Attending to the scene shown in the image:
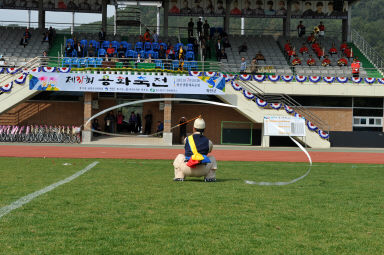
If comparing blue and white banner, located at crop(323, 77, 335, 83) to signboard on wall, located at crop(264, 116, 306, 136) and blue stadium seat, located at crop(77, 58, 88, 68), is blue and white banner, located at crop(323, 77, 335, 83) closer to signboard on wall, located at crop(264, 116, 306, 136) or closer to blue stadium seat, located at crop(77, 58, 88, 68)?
signboard on wall, located at crop(264, 116, 306, 136)

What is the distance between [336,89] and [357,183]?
24.7 meters

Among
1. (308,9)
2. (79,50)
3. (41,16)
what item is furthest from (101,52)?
(308,9)

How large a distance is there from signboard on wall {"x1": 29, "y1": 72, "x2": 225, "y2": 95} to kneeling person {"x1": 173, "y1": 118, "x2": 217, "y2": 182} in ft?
68.9

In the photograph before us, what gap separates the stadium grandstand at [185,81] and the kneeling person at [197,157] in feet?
53.7

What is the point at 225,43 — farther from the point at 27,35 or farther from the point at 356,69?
the point at 27,35

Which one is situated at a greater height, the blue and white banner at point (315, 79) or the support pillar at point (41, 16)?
the support pillar at point (41, 16)

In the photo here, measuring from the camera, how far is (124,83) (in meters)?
34.8

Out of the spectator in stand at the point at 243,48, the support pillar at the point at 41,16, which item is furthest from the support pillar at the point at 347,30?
the support pillar at the point at 41,16

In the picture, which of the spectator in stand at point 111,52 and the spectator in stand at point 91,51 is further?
the spectator in stand at point 111,52

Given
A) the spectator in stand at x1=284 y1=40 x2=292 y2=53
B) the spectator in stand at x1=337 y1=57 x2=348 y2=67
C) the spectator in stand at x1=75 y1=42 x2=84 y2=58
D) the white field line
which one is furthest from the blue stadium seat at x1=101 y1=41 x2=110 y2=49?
the white field line

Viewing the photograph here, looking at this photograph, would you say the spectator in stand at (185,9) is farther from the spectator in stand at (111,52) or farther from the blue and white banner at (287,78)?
the blue and white banner at (287,78)

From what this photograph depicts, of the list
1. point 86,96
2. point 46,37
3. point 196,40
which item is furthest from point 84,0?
point 86,96

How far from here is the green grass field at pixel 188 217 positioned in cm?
681

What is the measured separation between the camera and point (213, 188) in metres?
12.8
